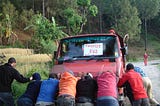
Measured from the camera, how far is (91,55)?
38.2 ft

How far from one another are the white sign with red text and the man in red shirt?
156 centimetres

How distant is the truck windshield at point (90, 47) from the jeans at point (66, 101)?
257 centimetres

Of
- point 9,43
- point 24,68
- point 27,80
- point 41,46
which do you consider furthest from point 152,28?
point 27,80

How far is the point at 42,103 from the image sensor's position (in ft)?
31.2

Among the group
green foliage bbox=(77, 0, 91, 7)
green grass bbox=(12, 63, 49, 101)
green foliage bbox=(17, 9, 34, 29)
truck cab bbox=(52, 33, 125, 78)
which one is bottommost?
green grass bbox=(12, 63, 49, 101)

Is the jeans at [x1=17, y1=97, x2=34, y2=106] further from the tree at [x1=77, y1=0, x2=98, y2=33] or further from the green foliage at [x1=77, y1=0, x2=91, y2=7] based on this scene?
the green foliage at [x1=77, y1=0, x2=91, y2=7]

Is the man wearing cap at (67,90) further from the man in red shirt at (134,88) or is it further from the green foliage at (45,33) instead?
the green foliage at (45,33)

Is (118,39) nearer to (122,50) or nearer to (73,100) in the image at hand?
(122,50)

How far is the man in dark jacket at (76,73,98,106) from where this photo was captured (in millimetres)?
9430

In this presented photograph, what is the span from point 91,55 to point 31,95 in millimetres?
2519

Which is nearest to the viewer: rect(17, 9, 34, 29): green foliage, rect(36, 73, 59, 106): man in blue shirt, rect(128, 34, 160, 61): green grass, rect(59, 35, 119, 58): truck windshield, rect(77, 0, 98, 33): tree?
rect(36, 73, 59, 106): man in blue shirt

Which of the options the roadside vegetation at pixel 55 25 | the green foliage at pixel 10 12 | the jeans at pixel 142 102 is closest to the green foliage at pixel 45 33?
the roadside vegetation at pixel 55 25

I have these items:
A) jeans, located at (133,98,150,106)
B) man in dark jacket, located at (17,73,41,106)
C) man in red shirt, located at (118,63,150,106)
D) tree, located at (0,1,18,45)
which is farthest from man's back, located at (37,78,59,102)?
tree, located at (0,1,18,45)

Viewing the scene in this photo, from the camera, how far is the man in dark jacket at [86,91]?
9430 mm
